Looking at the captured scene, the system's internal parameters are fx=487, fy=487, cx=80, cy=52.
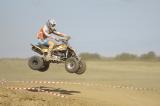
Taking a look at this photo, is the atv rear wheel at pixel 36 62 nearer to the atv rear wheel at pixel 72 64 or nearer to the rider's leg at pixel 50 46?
the rider's leg at pixel 50 46

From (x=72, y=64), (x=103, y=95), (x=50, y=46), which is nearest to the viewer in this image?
(x=72, y=64)

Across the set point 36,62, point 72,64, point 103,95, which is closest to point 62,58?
point 72,64

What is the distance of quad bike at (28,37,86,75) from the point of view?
55.4 feet

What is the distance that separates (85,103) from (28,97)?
2032 mm

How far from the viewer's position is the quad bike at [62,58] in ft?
55.4

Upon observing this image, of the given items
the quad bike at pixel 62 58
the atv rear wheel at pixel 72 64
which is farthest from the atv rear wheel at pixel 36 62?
the atv rear wheel at pixel 72 64

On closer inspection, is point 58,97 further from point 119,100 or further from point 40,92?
point 119,100

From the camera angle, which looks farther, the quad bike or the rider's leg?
the rider's leg

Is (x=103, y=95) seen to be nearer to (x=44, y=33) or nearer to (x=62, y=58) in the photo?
(x=62, y=58)

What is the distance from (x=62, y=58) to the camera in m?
17.3

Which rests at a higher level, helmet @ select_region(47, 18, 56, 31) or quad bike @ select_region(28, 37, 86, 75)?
helmet @ select_region(47, 18, 56, 31)

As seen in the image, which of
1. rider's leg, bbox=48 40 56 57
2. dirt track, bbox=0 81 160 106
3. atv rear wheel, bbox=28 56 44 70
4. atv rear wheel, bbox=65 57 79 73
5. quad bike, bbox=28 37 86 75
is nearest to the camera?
atv rear wheel, bbox=65 57 79 73

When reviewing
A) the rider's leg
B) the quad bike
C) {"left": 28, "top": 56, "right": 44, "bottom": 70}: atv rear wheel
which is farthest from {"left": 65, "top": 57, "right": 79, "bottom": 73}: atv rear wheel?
{"left": 28, "top": 56, "right": 44, "bottom": 70}: atv rear wheel

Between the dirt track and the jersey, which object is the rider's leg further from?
the dirt track
